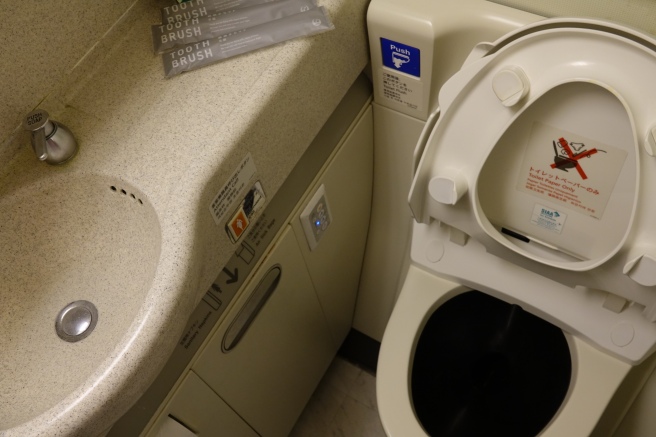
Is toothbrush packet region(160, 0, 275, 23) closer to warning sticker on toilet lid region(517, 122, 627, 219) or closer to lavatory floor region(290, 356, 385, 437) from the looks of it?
warning sticker on toilet lid region(517, 122, 627, 219)

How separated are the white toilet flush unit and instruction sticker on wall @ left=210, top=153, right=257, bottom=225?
0.26 m

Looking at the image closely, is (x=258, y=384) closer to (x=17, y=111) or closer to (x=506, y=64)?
(x=17, y=111)

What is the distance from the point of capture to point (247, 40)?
900 millimetres

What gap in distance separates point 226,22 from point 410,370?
66 cm

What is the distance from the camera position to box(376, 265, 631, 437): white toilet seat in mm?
982

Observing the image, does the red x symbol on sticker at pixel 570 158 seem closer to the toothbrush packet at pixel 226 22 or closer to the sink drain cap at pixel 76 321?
the toothbrush packet at pixel 226 22

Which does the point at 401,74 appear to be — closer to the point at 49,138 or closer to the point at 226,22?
the point at 226,22

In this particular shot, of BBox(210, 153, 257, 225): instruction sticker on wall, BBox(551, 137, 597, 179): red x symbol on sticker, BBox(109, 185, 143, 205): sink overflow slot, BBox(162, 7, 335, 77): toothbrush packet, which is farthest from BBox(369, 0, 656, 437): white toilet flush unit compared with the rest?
BBox(109, 185, 143, 205): sink overflow slot

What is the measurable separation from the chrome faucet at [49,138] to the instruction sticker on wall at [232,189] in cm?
22

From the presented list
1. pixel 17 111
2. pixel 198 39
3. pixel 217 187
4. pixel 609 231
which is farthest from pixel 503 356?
pixel 17 111

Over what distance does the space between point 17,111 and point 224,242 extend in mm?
352

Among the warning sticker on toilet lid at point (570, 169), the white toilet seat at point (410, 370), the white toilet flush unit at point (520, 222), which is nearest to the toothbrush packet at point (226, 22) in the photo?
the white toilet flush unit at point (520, 222)

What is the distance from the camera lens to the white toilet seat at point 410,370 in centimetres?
98

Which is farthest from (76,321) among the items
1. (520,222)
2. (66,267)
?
(520,222)
